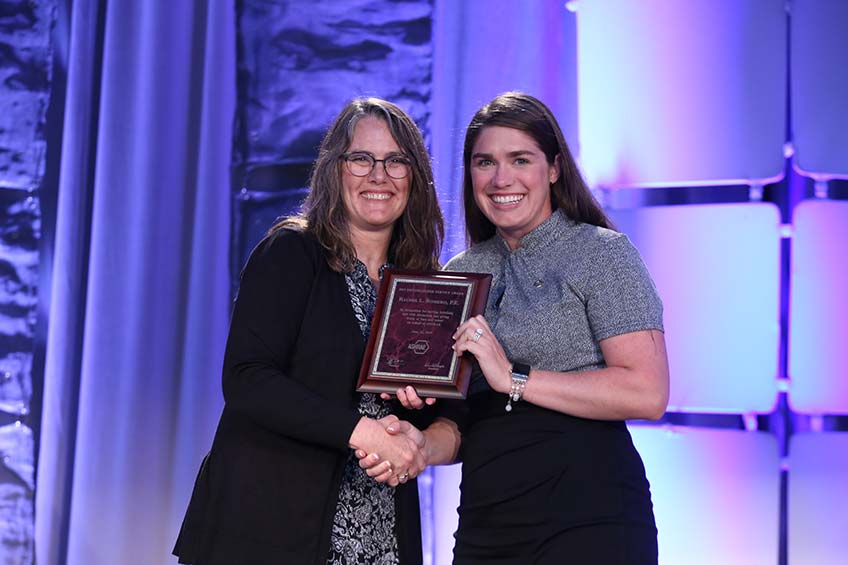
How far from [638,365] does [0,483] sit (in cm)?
247

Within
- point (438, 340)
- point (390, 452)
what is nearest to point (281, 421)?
point (390, 452)

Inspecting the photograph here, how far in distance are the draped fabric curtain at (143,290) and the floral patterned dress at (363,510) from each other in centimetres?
133

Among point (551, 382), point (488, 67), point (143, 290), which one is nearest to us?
point (551, 382)

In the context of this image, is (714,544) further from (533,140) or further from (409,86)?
(409,86)

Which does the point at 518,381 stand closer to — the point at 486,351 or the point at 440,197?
the point at 486,351

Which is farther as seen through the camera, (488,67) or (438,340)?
(488,67)

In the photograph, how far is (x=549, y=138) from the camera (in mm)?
2137

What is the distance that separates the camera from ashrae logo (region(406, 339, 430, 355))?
199 centimetres

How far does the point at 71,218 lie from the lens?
3369 millimetres

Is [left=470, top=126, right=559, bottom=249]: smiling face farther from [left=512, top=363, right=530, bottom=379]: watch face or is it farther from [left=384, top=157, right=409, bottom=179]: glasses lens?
[left=512, top=363, right=530, bottom=379]: watch face

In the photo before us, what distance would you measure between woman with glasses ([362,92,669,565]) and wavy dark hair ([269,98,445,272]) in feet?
0.57

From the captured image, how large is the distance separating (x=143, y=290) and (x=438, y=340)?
1.65 metres

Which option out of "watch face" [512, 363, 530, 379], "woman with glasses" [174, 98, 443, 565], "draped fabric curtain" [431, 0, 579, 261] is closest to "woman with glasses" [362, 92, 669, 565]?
"watch face" [512, 363, 530, 379]

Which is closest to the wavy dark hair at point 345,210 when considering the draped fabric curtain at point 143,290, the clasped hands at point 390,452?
the clasped hands at point 390,452
